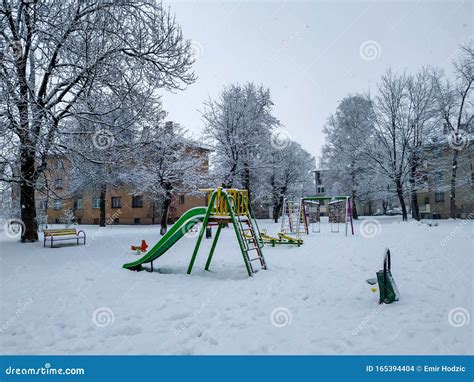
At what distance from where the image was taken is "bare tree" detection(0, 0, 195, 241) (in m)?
8.76

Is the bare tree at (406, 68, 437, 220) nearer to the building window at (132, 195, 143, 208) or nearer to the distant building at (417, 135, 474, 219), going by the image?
the distant building at (417, 135, 474, 219)

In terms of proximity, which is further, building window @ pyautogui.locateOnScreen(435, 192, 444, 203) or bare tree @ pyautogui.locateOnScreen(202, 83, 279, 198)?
building window @ pyautogui.locateOnScreen(435, 192, 444, 203)

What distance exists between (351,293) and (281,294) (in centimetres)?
130

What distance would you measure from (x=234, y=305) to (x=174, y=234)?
135 inches

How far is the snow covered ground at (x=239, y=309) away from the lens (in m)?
3.65

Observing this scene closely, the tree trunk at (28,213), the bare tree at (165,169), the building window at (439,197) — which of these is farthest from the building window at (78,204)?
the building window at (439,197)

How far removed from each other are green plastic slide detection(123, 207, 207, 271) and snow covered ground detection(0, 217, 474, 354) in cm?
50

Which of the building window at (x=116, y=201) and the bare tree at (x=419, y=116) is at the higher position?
the bare tree at (x=419, y=116)

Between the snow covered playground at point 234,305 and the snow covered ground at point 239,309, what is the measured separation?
0.02 m

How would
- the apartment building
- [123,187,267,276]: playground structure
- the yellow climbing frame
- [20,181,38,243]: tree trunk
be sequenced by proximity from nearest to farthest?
[123,187,267,276]: playground structure
the yellow climbing frame
[20,181,38,243]: tree trunk
the apartment building

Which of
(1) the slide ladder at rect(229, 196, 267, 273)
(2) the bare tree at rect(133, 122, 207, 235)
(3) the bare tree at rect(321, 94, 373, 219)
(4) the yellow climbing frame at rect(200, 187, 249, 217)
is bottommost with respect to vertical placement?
(1) the slide ladder at rect(229, 196, 267, 273)

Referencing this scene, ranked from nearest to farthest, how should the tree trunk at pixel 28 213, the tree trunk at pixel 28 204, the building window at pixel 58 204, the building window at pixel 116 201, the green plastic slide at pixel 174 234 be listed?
1. the green plastic slide at pixel 174 234
2. the tree trunk at pixel 28 204
3. the tree trunk at pixel 28 213
4. the building window at pixel 58 204
5. the building window at pixel 116 201

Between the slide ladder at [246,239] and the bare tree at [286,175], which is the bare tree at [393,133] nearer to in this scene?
the bare tree at [286,175]

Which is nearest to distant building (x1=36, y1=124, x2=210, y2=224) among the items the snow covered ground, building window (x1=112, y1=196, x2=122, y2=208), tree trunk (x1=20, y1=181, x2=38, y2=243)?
building window (x1=112, y1=196, x2=122, y2=208)
